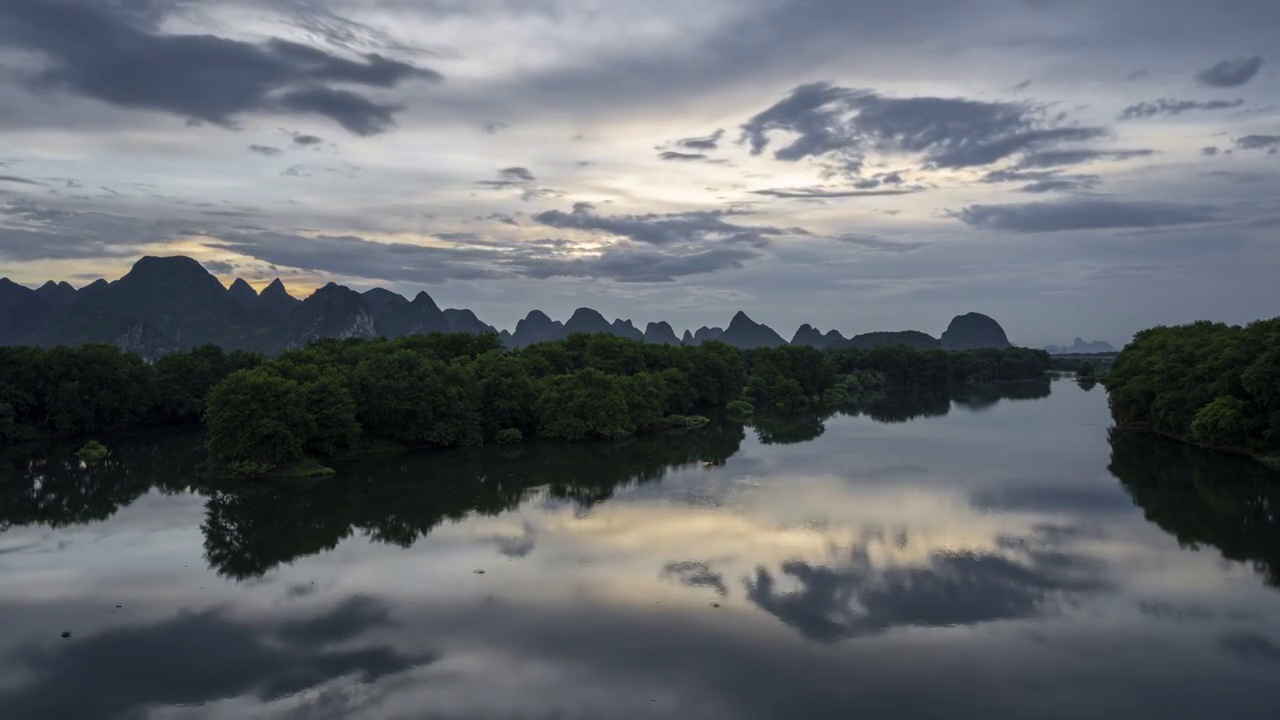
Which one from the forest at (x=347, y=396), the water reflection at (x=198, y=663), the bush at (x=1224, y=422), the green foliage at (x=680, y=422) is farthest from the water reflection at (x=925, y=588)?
the green foliage at (x=680, y=422)

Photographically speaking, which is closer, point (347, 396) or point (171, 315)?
point (347, 396)

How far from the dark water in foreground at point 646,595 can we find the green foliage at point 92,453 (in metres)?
4.47

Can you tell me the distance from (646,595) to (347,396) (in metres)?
21.8

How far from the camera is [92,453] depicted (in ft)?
118

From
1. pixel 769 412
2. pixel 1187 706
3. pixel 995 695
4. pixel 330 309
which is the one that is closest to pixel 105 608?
pixel 995 695

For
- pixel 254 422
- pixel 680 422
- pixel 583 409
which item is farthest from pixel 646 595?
pixel 680 422

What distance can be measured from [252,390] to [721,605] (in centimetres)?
2203

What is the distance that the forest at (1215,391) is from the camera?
30734 millimetres

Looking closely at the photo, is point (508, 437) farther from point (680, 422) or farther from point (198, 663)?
point (198, 663)

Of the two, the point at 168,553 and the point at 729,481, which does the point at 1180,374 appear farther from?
the point at 168,553

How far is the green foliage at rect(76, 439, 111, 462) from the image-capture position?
35.3 metres

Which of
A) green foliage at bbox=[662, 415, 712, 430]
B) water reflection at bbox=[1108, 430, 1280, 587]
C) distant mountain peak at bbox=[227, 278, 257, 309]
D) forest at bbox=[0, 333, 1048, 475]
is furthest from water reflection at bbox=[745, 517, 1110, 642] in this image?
distant mountain peak at bbox=[227, 278, 257, 309]

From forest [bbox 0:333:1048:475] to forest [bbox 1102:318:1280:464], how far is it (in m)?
24.9

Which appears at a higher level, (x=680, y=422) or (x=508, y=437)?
(x=680, y=422)
